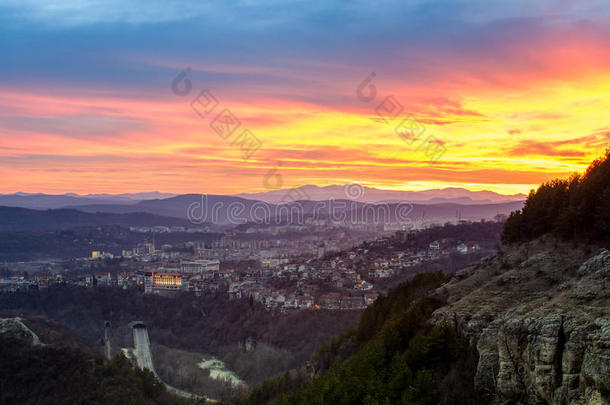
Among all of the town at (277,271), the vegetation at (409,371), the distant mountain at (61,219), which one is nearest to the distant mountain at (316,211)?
the distant mountain at (61,219)

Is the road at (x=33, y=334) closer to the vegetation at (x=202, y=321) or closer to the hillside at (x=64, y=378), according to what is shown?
the hillside at (x=64, y=378)

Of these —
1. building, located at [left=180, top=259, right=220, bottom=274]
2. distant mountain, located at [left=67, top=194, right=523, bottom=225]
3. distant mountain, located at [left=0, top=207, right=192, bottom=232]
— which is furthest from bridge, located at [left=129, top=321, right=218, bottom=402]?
distant mountain, located at [left=0, top=207, right=192, bottom=232]

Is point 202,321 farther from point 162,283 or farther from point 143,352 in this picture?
point 162,283

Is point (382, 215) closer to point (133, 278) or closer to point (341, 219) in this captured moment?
point (341, 219)

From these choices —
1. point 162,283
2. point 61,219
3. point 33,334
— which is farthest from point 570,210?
point 61,219

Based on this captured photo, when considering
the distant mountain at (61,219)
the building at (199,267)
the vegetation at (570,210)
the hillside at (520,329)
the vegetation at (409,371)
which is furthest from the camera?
the distant mountain at (61,219)
